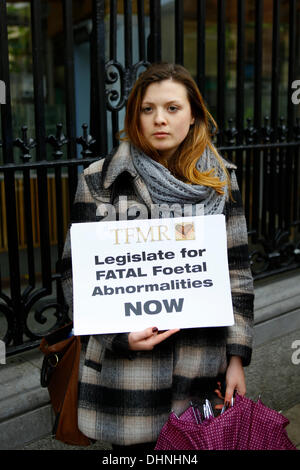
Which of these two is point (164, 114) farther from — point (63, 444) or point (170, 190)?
point (63, 444)

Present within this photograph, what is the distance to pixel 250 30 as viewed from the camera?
8.76 m

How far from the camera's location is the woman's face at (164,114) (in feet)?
6.91

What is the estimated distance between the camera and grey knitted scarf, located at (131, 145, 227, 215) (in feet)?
6.78

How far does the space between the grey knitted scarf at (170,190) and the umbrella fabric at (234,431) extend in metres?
0.77

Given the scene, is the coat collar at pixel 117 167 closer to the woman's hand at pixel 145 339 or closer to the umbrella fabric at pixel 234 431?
the woman's hand at pixel 145 339

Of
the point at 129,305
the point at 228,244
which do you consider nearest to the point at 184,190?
the point at 228,244

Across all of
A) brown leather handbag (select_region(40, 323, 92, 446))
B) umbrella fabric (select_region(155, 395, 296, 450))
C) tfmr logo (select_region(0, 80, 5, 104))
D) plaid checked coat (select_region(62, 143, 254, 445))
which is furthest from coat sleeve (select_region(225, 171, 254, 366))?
tfmr logo (select_region(0, 80, 5, 104))

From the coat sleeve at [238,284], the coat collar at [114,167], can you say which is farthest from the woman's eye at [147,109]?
the coat sleeve at [238,284]

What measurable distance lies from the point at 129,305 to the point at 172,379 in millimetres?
407

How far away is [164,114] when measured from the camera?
210 centimetres

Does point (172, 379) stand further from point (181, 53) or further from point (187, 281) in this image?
point (181, 53)

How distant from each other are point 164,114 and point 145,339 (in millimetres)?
870

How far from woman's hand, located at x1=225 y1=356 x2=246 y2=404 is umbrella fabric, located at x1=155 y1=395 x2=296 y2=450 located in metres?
0.18
